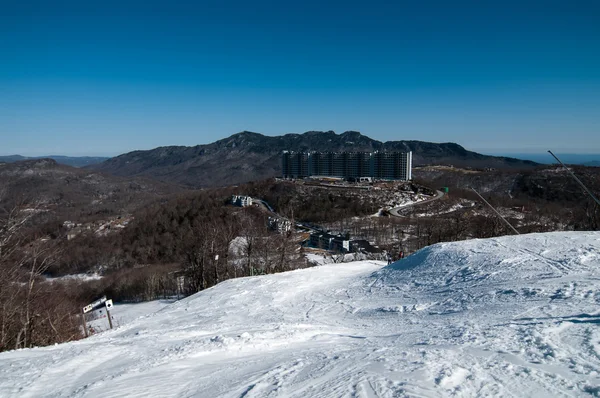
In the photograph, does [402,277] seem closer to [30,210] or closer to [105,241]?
[30,210]

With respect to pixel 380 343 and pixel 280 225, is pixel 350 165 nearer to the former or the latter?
pixel 280 225

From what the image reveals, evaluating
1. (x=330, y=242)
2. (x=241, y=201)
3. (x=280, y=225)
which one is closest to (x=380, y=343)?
(x=280, y=225)

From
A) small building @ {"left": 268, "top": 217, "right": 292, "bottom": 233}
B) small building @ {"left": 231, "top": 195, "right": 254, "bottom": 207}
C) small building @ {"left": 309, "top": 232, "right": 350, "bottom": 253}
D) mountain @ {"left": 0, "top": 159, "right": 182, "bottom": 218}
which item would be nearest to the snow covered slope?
small building @ {"left": 268, "top": 217, "right": 292, "bottom": 233}

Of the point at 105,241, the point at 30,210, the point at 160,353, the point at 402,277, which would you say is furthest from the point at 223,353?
the point at 105,241

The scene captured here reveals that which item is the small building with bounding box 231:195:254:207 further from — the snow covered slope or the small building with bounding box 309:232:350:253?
the snow covered slope

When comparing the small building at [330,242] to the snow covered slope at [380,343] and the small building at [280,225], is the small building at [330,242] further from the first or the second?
the snow covered slope at [380,343]
